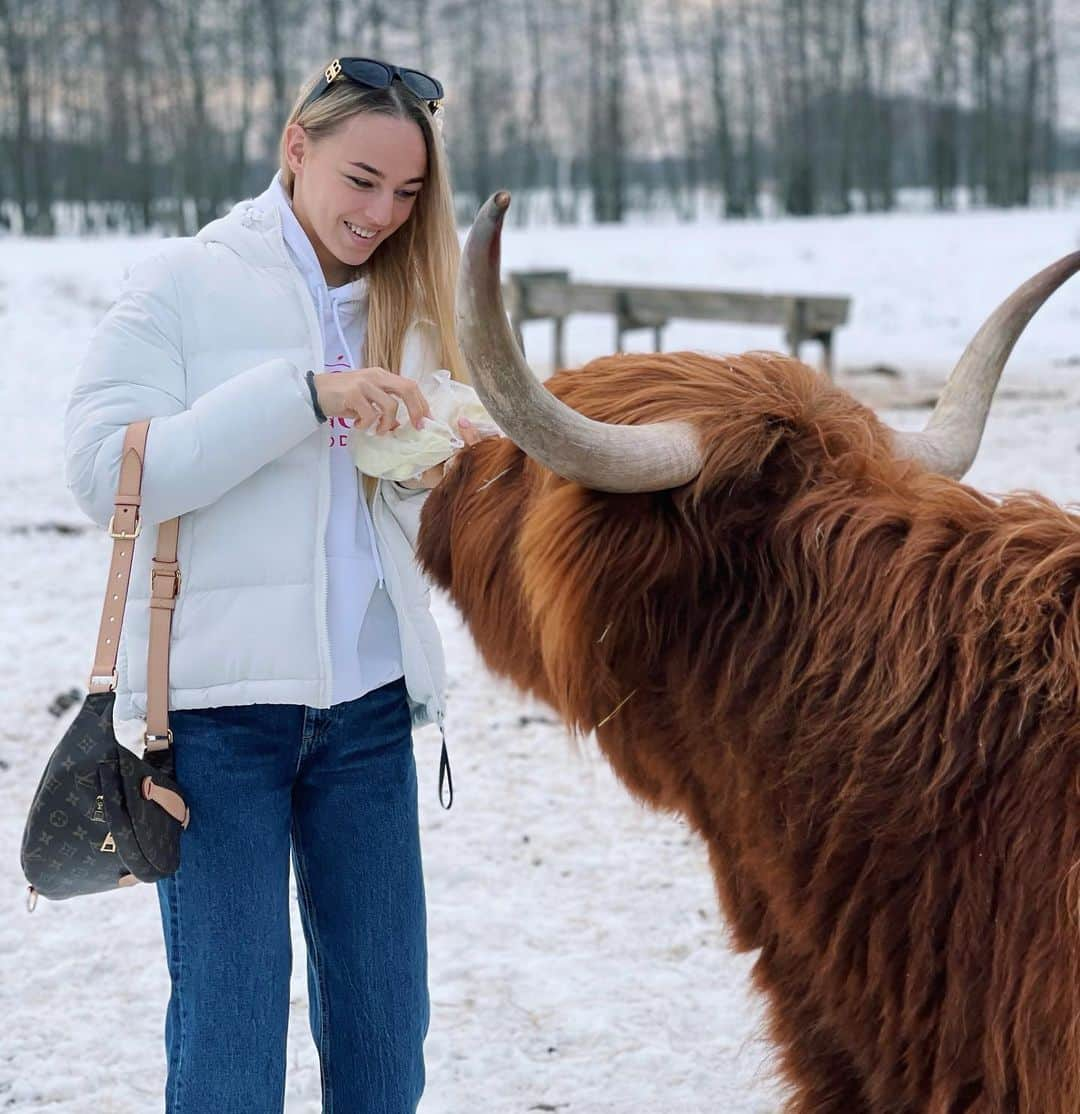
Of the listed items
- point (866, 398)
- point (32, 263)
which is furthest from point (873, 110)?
point (866, 398)

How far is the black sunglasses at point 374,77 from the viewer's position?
7.48ft

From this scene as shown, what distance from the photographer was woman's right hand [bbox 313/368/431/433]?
2.12 m

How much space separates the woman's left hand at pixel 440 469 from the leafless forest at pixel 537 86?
Answer: 39273 millimetres

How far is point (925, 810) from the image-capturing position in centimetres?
200

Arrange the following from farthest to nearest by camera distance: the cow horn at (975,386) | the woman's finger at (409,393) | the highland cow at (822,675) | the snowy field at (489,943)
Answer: the snowy field at (489,943), the cow horn at (975,386), the woman's finger at (409,393), the highland cow at (822,675)

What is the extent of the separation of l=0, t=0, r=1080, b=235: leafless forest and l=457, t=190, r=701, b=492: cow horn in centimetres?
3974

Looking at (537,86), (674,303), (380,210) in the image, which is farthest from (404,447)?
(537,86)

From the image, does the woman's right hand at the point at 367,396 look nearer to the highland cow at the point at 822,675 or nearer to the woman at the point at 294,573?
the woman at the point at 294,573

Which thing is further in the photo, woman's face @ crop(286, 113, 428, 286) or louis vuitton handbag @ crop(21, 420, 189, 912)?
woman's face @ crop(286, 113, 428, 286)

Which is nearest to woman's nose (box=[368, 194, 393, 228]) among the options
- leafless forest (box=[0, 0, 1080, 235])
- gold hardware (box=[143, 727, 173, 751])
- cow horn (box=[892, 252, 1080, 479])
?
gold hardware (box=[143, 727, 173, 751])

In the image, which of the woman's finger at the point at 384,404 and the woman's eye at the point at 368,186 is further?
the woman's eye at the point at 368,186

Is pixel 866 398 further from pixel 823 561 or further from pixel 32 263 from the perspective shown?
pixel 32 263

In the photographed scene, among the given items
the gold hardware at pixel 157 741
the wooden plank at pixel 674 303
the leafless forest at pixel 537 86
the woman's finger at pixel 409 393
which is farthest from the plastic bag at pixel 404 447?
the leafless forest at pixel 537 86

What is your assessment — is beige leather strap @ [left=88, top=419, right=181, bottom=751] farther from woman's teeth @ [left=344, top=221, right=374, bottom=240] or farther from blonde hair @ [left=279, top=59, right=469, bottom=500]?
woman's teeth @ [left=344, top=221, right=374, bottom=240]
